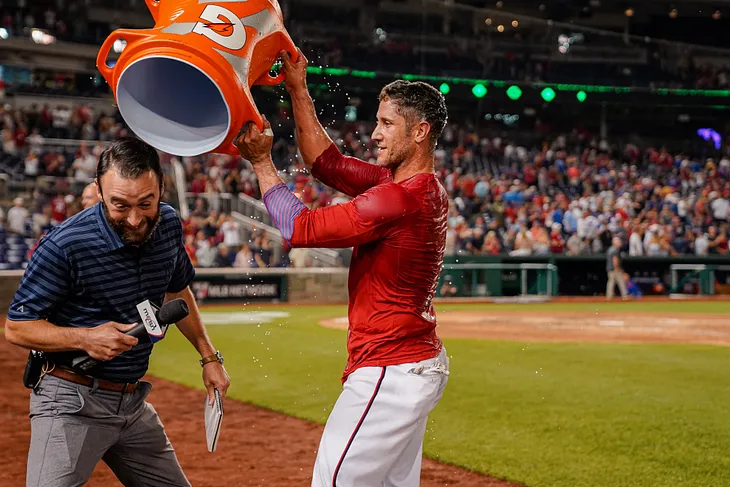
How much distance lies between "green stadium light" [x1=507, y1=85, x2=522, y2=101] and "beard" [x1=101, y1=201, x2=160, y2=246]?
31523 mm

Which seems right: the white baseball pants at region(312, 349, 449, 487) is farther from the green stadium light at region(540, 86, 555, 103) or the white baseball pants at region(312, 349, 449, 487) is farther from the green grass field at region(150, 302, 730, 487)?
the green stadium light at region(540, 86, 555, 103)

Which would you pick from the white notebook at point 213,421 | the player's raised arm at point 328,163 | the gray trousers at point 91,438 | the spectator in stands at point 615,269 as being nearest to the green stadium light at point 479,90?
the spectator in stands at point 615,269

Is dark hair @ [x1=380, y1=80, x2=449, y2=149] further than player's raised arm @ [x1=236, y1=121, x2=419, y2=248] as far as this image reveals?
Yes

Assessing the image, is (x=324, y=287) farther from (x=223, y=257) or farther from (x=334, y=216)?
(x=334, y=216)

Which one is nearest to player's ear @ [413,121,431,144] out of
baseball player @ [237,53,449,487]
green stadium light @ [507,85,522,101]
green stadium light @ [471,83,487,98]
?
baseball player @ [237,53,449,487]

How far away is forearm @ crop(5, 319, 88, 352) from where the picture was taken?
2.91m

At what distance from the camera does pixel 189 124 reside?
2.78 m

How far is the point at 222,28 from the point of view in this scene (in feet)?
8.39

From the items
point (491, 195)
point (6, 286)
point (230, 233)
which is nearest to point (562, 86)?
point (491, 195)

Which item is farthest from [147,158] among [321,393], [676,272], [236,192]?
[676,272]

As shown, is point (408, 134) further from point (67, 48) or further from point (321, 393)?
point (67, 48)

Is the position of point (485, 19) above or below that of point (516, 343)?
above

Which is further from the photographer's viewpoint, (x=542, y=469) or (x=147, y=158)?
(x=542, y=469)

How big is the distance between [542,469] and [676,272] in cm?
1855
